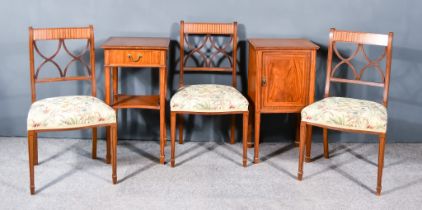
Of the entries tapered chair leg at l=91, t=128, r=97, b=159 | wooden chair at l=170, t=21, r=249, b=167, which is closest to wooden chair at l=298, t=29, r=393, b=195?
wooden chair at l=170, t=21, r=249, b=167

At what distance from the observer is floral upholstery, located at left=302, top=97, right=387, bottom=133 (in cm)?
317

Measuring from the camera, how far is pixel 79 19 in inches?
154

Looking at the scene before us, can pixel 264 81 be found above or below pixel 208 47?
below

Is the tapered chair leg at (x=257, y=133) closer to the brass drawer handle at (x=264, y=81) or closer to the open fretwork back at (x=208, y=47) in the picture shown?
the brass drawer handle at (x=264, y=81)

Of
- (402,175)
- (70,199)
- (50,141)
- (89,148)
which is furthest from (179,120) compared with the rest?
(402,175)

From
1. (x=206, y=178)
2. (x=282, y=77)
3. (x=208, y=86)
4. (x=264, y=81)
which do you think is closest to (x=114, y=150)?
(x=206, y=178)

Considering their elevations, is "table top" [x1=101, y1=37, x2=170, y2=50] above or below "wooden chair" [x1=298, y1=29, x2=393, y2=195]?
above

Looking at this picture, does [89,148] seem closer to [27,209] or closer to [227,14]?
[27,209]

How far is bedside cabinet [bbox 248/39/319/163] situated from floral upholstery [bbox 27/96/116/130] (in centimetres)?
93

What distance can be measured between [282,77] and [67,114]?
4.29ft

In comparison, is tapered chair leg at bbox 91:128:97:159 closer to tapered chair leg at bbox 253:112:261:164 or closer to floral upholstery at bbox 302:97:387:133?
tapered chair leg at bbox 253:112:261:164

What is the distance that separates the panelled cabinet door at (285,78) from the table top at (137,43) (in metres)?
0.64

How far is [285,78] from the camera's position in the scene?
3.56 meters

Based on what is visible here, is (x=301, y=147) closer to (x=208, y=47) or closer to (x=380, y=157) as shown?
(x=380, y=157)
